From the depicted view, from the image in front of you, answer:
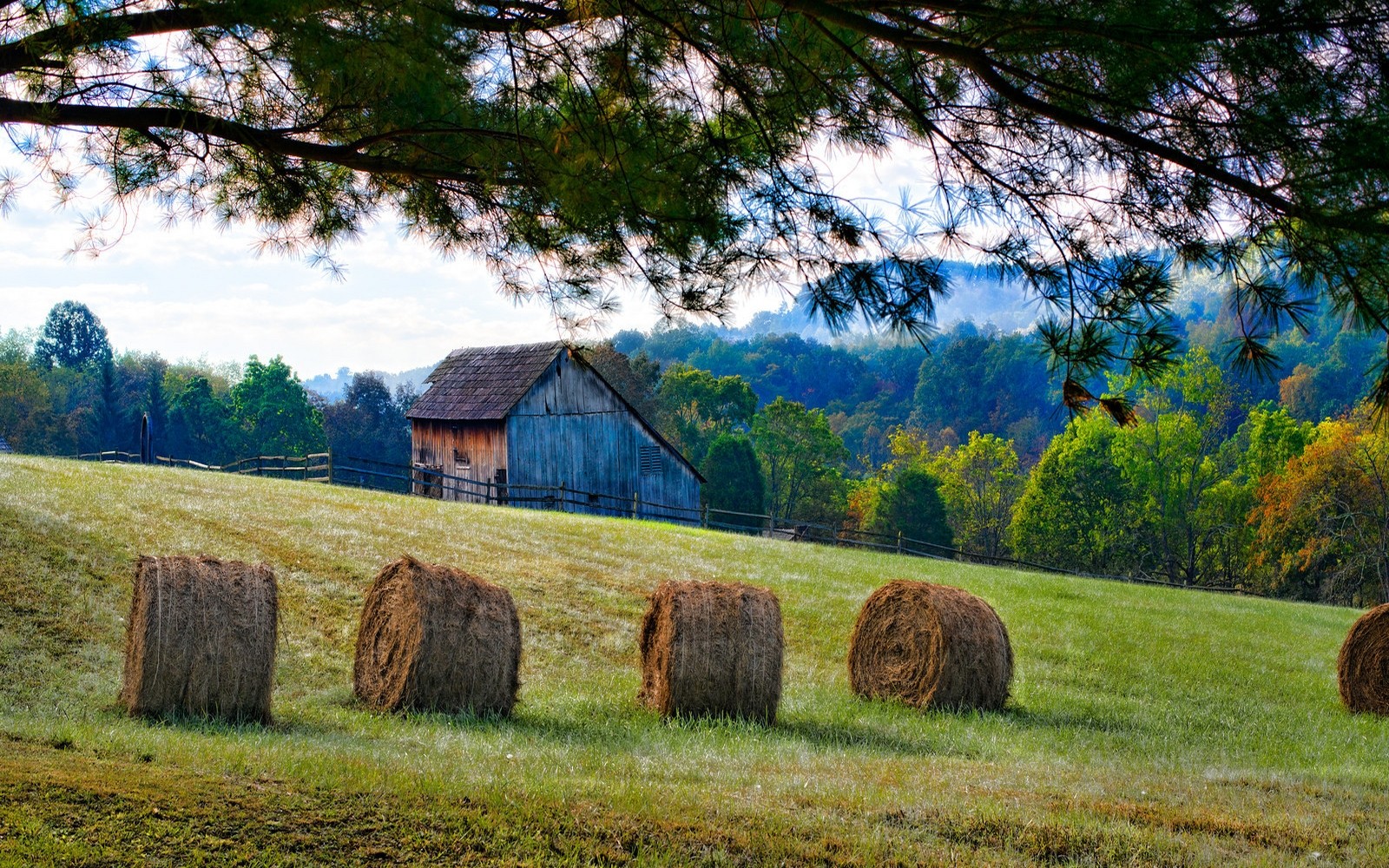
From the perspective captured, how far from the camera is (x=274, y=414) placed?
7069 centimetres

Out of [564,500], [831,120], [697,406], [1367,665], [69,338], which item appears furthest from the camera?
[69,338]

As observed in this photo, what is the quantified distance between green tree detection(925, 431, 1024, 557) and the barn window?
3358 cm

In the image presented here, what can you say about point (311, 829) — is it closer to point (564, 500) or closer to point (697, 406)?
point (564, 500)

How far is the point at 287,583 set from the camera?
568 inches

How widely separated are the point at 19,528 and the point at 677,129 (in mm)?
11225

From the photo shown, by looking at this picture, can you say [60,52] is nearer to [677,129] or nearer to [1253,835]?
[677,129]

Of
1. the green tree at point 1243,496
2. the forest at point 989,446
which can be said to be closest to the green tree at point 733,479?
the forest at point 989,446

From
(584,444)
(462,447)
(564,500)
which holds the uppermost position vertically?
(584,444)

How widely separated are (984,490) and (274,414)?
47.5 m

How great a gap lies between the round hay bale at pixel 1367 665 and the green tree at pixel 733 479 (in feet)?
157

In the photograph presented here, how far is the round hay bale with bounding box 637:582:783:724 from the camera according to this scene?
9.53 m

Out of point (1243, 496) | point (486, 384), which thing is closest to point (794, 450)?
point (1243, 496)

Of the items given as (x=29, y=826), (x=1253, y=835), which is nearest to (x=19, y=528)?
(x=29, y=826)

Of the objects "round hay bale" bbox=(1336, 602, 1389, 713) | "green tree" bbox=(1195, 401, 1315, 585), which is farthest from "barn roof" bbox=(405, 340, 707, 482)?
"green tree" bbox=(1195, 401, 1315, 585)
